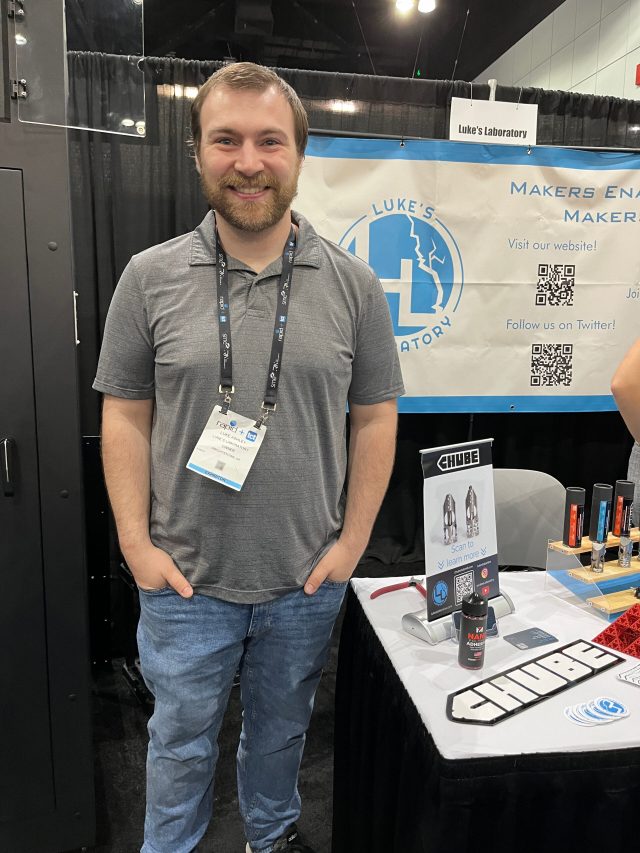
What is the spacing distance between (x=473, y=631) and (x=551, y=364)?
2143mm

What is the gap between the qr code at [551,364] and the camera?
302 centimetres

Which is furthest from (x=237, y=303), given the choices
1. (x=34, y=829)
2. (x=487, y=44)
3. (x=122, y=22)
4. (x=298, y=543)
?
(x=487, y=44)

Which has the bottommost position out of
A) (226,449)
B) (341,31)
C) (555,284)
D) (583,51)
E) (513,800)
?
(513,800)

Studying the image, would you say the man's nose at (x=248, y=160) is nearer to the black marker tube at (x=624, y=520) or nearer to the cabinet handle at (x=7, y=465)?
the cabinet handle at (x=7, y=465)

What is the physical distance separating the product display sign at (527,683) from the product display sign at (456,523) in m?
0.18

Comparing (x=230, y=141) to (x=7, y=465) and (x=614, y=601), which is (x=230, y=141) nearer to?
(x=7, y=465)

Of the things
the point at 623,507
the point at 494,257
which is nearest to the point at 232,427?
the point at 623,507

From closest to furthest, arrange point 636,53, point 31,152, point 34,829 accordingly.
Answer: point 31,152
point 34,829
point 636,53

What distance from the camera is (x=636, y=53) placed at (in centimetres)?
322

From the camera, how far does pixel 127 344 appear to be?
1188 mm

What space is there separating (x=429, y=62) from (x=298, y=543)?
11.9 ft

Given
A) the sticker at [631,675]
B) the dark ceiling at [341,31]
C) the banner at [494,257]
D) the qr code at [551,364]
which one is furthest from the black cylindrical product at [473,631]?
the dark ceiling at [341,31]

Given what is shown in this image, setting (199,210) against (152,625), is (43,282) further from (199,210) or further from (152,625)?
(199,210)

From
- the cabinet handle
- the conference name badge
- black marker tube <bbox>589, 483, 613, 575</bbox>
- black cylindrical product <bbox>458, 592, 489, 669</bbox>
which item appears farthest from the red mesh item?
the cabinet handle
